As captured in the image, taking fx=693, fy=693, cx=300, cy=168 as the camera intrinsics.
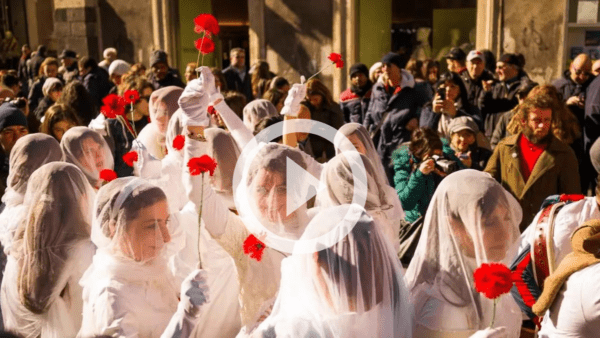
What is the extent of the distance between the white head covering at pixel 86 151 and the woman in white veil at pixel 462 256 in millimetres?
2440

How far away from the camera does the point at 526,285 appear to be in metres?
2.92

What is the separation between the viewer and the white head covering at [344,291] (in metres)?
2.24

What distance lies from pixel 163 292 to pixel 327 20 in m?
9.79

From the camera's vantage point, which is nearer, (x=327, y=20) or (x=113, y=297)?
(x=113, y=297)

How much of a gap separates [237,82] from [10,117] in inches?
188

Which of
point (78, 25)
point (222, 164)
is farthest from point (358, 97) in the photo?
point (78, 25)

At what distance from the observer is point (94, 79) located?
944 cm

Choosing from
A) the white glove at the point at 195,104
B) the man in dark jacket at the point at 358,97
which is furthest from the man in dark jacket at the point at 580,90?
the white glove at the point at 195,104

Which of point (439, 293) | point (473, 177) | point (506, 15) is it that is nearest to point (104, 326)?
point (439, 293)

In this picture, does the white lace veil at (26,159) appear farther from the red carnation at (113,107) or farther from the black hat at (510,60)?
the black hat at (510,60)

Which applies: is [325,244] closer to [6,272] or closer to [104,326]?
[104,326]

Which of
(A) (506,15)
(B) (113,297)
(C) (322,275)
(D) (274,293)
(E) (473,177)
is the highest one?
(A) (506,15)

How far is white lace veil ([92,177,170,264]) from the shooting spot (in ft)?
8.96
